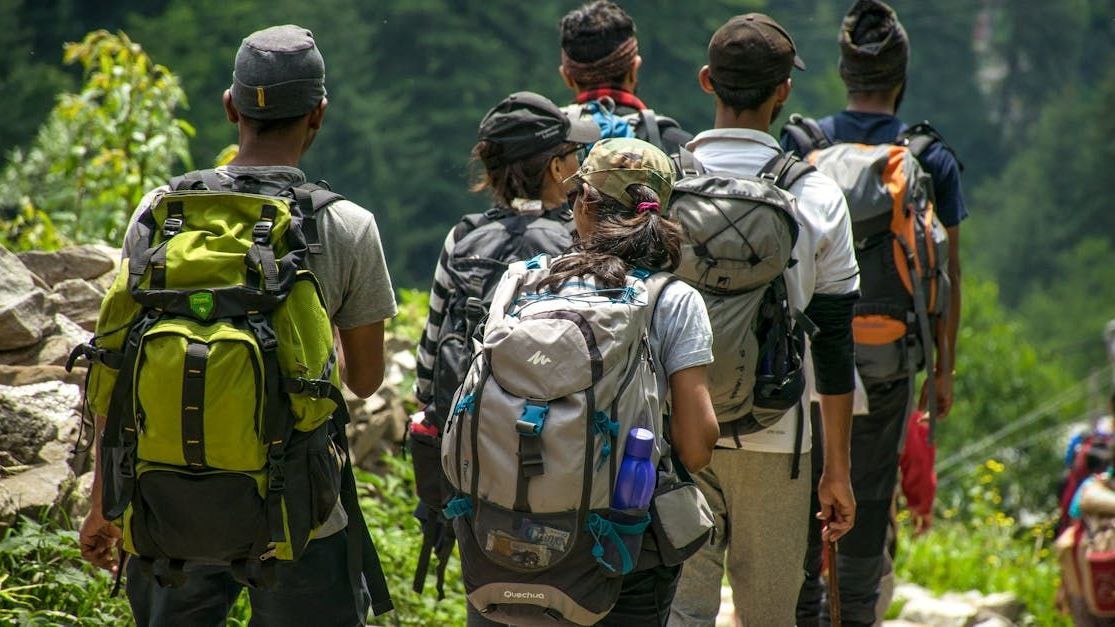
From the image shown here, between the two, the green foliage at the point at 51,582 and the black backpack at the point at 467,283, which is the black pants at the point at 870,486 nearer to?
A: the black backpack at the point at 467,283

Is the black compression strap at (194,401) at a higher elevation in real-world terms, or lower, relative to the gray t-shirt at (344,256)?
lower

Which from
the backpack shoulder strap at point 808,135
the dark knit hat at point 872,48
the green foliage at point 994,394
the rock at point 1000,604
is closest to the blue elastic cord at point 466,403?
the backpack shoulder strap at point 808,135

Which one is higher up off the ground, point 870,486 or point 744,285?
point 744,285

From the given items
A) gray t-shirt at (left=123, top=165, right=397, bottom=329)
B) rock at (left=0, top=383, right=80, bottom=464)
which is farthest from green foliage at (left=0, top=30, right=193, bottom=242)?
gray t-shirt at (left=123, top=165, right=397, bottom=329)

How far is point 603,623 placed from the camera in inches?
101

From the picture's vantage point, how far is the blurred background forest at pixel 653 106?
6.93 m

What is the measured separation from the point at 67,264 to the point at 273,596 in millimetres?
2988

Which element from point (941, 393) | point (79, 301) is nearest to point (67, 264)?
point (79, 301)

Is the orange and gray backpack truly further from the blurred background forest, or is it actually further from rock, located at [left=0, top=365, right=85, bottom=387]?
rock, located at [left=0, top=365, right=85, bottom=387]

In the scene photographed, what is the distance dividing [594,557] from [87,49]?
5330 millimetres

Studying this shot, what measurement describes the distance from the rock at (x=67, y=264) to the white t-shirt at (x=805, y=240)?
290cm

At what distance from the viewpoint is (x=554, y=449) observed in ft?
7.65

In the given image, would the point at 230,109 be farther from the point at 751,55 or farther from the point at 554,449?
the point at 751,55

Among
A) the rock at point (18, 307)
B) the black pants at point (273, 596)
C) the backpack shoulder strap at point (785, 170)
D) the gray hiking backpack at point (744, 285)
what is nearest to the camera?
the black pants at point (273, 596)
